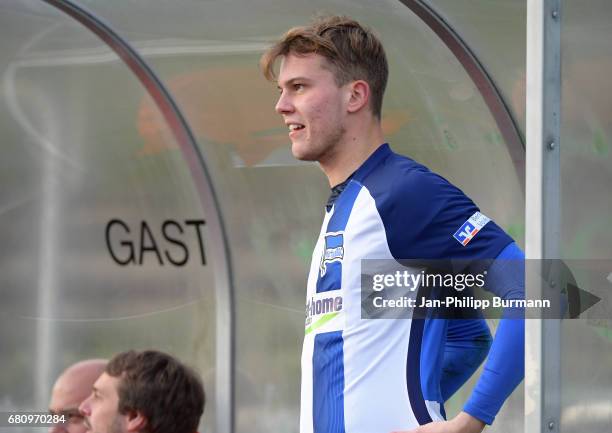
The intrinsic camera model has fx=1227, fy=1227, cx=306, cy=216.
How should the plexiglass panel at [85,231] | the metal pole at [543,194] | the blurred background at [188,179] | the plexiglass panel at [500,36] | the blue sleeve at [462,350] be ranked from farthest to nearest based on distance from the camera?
the plexiglass panel at [85,231], the blurred background at [188,179], the plexiglass panel at [500,36], the blue sleeve at [462,350], the metal pole at [543,194]

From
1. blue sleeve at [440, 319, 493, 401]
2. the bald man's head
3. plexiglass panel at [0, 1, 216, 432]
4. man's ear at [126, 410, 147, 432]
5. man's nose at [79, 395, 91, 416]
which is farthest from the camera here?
plexiglass panel at [0, 1, 216, 432]

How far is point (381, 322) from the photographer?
→ 101 inches

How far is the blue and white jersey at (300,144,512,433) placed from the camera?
8.32 ft

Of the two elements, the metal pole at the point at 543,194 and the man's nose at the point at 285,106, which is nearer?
the metal pole at the point at 543,194

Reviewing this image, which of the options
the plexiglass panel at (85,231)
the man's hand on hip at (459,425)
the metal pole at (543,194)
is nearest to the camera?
the metal pole at (543,194)

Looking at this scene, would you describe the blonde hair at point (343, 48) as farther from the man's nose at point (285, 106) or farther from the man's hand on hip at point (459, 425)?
the man's hand on hip at point (459, 425)

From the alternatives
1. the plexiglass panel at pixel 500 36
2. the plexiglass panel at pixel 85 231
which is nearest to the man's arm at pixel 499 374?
the plexiglass panel at pixel 500 36

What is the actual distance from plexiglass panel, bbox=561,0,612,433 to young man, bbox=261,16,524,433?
14cm

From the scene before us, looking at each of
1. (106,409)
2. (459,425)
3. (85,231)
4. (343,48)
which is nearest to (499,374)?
(459,425)

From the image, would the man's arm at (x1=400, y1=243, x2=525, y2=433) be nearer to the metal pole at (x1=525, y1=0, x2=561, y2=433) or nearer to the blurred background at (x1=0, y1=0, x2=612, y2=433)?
the metal pole at (x1=525, y1=0, x2=561, y2=433)

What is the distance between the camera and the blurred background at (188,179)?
4.49m

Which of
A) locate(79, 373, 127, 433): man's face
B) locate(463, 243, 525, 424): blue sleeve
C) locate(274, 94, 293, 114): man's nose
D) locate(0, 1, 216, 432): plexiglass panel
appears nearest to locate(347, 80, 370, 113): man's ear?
locate(274, 94, 293, 114): man's nose

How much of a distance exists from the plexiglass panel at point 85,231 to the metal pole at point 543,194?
3185 millimetres

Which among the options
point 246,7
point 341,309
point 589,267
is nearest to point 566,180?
point 589,267
